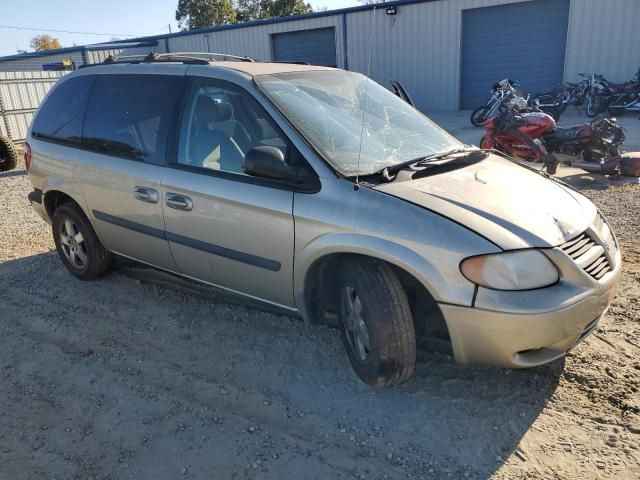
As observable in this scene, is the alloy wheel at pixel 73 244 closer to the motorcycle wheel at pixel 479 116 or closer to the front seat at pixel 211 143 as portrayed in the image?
the front seat at pixel 211 143

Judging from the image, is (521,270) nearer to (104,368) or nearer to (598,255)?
(598,255)

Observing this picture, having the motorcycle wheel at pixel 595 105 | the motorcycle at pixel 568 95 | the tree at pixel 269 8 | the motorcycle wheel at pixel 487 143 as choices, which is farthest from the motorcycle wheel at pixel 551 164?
the tree at pixel 269 8

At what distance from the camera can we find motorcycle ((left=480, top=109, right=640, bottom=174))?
7.92m

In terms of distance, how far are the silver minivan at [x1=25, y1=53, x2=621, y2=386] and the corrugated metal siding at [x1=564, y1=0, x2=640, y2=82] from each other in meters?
13.9

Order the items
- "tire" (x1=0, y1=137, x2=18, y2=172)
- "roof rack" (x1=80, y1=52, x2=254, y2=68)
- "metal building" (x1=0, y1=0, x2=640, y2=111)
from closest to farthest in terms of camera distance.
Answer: "roof rack" (x1=80, y1=52, x2=254, y2=68) → "tire" (x1=0, y1=137, x2=18, y2=172) → "metal building" (x1=0, y1=0, x2=640, y2=111)

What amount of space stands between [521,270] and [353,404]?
3.78 feet

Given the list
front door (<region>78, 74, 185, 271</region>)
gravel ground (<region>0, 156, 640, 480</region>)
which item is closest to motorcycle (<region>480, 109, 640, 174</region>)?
gravel ground (<region>0, 156, 640, 480</region>)

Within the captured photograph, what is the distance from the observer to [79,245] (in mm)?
4637

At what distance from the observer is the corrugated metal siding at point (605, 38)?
48.0 feet

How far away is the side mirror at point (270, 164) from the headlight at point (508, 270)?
1.07 meters

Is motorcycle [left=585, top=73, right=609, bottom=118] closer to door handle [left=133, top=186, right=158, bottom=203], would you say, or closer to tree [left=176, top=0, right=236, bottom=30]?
door handle [left=133, top=186, right=158, bottom=203]

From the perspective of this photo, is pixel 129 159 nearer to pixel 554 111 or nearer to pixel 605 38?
pixel 554 111

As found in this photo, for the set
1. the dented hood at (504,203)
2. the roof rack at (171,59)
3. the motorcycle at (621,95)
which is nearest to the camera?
the dented hood at (504,203)

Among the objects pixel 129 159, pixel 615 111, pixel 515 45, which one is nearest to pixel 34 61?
pixel 515 45
